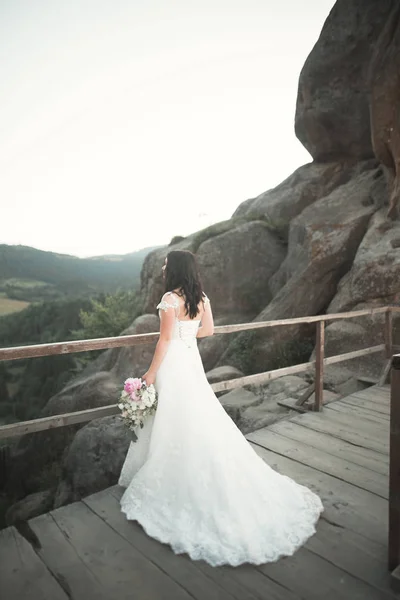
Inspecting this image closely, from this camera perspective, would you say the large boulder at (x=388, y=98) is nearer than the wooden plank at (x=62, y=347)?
No

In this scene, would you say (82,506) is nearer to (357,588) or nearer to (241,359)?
(357,588)

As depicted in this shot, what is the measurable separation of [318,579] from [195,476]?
98cm

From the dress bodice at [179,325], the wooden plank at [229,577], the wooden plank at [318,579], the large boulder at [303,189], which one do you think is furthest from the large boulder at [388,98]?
the wooden plank at [229,577]

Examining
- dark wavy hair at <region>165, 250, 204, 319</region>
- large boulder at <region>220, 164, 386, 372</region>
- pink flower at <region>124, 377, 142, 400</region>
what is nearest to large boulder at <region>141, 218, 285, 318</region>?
large boulder at <region>220, 164, 386, 372</region>

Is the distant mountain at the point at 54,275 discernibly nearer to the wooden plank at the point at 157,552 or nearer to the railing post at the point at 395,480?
the wooden plank at the point at 157,552

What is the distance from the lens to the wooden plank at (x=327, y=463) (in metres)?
3.58

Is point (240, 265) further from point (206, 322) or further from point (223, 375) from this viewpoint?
point (206, 322)

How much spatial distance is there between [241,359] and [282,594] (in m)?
8.48

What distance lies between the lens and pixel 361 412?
5457 millimetres

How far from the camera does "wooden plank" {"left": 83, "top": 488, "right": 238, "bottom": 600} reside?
7.56 feet

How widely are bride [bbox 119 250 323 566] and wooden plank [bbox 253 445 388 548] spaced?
0.67ft

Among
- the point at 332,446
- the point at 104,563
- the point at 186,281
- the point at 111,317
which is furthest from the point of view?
the point at 111,317

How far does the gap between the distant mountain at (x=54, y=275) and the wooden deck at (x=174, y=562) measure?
27.5 m

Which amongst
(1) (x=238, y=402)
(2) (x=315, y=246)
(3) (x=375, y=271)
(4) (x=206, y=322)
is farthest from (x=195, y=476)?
(2) (x=315, y=246)
